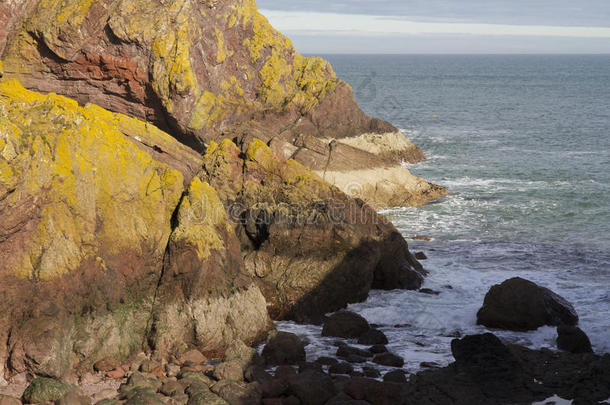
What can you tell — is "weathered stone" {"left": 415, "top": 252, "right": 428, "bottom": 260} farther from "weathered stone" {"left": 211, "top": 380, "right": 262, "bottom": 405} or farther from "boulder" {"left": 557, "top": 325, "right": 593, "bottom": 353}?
"weathered stone" {"left": 211, "top": 380, "right": 262, "bottom": 405}

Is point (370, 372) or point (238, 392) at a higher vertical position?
point (370, 372)

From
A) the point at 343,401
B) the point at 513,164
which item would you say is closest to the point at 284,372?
the point at 343,401

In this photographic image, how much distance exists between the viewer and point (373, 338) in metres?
18.1

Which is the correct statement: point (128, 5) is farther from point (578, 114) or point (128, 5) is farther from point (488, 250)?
point (578, 114)

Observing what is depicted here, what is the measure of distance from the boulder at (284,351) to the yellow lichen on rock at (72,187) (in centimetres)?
407

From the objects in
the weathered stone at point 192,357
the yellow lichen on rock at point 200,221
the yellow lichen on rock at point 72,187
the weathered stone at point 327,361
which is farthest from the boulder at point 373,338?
the yellow lichen on rock at point 72,187

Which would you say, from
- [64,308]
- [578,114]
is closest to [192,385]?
[64,308]

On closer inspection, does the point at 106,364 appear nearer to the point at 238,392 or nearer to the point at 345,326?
the point at 238,392

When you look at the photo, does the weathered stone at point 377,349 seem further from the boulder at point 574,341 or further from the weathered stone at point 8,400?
the weathered stone at point 8,400

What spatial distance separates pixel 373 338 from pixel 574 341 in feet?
18.1

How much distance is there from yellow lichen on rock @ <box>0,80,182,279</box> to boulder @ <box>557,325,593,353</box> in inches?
450

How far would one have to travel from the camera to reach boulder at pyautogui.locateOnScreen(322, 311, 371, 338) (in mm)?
18562

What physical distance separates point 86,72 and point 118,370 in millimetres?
17299

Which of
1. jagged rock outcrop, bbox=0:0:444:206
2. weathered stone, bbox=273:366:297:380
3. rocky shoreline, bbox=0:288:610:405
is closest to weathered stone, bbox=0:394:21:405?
rocky shoreline, bbox=0:288:610:405
